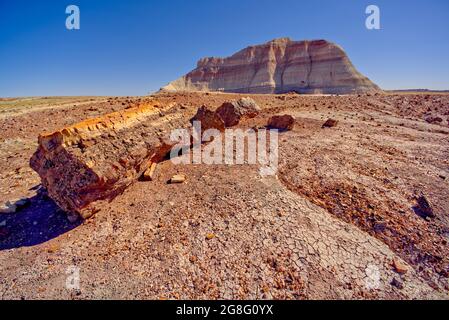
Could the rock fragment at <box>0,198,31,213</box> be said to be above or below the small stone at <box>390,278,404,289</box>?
above

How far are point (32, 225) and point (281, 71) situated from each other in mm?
62027

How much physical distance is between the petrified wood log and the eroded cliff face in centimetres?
5011

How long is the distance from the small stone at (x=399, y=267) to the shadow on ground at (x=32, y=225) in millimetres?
6089

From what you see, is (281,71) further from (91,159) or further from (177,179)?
(91,159)

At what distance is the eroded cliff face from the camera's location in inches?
1913

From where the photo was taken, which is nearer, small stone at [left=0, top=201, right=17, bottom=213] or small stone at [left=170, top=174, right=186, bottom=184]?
small stone at [left=0, top=201, right=17, bottom=213]

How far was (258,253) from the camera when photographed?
12.9 ft

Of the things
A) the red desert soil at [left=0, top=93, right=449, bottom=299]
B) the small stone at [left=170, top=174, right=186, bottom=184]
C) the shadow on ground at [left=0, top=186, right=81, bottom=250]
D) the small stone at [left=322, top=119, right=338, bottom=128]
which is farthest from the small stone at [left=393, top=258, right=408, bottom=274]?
the small stone at [left=322, top=119, right=338, bottom=128]

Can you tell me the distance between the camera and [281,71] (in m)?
58.5

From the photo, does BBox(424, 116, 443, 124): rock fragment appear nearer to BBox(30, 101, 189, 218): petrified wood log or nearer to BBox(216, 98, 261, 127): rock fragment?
BBox(216, 98, 261, 127): rock fragment

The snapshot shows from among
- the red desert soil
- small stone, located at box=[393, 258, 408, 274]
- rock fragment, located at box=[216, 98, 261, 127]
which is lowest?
small stone, located at box=[393, 258, 408, 274]

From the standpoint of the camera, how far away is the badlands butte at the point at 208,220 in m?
3.55
